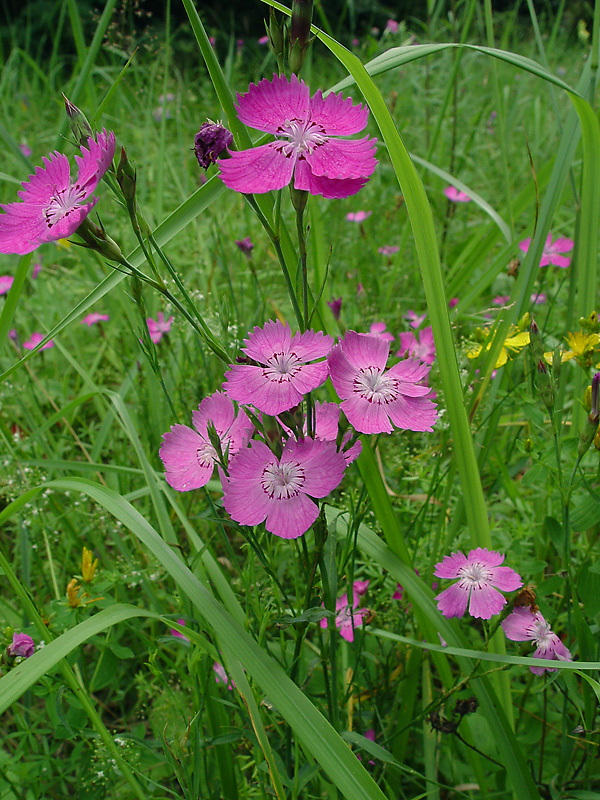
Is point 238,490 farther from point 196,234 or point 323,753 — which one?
point 196,234

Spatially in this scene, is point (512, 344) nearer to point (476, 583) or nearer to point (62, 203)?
point (476, 583)

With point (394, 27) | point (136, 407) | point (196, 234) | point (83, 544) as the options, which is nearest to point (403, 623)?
point (83, 544)

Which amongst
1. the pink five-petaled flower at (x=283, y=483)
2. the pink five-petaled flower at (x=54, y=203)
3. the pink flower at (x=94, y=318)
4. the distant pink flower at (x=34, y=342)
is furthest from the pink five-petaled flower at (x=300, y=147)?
the pink flower at (x=94, y=318)

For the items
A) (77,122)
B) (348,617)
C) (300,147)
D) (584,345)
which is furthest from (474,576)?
(77,122)

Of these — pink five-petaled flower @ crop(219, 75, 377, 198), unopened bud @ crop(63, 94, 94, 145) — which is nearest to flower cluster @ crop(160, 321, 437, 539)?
pink five-petaled flower @ crop(219, 75, 377, 198)

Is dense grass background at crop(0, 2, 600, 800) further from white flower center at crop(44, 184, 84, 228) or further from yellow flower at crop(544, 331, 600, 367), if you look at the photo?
white flower center at crop(44, 184, 84, 228)

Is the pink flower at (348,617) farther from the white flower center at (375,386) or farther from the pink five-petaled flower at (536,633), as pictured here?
the white flower center at (375,386)
